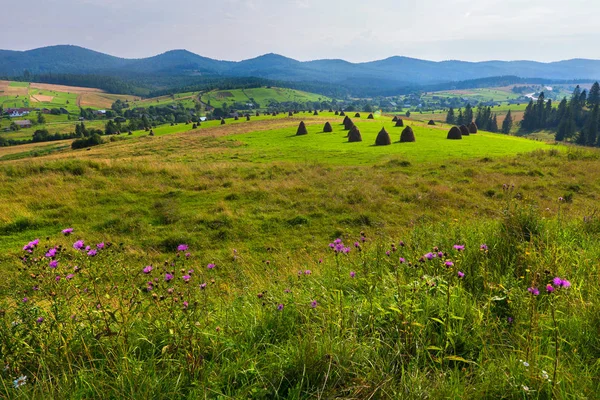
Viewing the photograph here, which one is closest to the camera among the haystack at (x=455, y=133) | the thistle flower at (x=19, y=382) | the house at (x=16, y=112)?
the thistle flower at (x=19, y=382)

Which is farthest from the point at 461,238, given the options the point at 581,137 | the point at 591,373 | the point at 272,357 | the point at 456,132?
the point at 581,137

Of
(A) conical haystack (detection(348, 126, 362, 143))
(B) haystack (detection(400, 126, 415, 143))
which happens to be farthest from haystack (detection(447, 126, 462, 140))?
(A) conical haystack (detection(348, 126, 362, 143))

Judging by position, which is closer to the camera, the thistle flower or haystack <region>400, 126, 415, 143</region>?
the thistle flower

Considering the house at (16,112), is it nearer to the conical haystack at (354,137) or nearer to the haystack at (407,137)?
the conical haystack at (354,137)

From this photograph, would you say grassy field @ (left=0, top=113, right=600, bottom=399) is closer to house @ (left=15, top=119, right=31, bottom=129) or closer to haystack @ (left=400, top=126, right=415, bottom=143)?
haystack @ (left=400, top=126, right=415, bottom=143)

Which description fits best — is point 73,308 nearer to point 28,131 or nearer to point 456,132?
point 456,132

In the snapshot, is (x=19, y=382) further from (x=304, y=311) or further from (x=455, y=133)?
(x=455, y=133)

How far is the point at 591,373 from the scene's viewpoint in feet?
8.83

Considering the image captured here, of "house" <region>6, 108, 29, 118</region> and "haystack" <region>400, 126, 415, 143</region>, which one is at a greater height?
"house" <region>6, 108, 29, 118</region>

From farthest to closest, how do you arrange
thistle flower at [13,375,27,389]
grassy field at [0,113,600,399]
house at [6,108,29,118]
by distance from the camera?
1. house at [6,108,29,118]
2. grassy field at [0,113,600,399]
3. thistle flower at [13,375,27,389]

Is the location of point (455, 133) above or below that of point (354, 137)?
above

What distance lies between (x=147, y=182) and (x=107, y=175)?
2687mm

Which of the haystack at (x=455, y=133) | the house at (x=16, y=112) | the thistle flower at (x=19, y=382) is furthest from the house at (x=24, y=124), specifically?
the thistle flower at (x=19, y=382)

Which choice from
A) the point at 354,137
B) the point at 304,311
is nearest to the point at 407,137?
the point at 354,137
